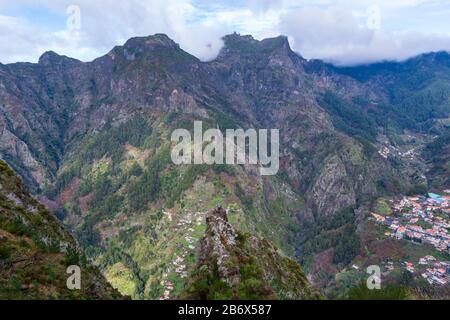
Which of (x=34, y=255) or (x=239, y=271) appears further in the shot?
(x=34, y=255)

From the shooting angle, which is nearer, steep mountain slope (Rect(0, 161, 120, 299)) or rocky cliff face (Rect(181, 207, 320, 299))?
rocky cliff face (Rect(181, 207, 320, 299))

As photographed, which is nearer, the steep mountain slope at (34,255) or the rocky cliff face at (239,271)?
the rocky cliff face at (239,271)

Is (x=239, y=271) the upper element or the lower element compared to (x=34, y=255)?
lower
